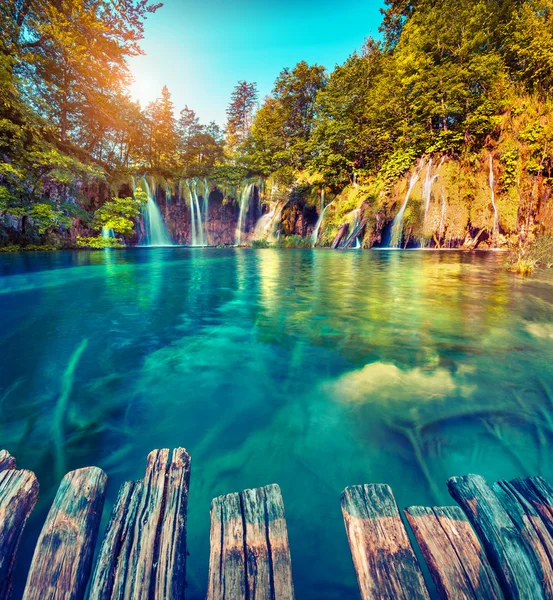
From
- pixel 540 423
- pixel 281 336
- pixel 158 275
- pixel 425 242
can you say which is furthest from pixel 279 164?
pixel 540 423

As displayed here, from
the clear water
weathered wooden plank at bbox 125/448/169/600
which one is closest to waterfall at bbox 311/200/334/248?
the clear water

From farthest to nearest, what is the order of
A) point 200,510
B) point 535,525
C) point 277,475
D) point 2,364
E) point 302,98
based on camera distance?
point 302,98
point 2,364
point 277,475
point 200,510
point 535,525

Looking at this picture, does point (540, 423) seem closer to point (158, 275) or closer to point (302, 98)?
point (158, 275)

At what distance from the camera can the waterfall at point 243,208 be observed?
2664 cm

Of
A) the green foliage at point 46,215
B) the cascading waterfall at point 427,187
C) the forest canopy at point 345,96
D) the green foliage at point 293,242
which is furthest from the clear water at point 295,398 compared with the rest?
the green foliage at point 293,242

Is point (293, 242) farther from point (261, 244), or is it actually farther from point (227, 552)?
point (227, 552)

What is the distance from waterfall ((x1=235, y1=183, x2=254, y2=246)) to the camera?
1049 inches

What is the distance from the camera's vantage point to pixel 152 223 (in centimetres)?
2606

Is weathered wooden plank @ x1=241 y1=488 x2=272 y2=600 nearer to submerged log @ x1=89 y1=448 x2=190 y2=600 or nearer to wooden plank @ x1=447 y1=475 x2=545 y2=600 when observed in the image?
submerged log @ x1=89 y1=448 x2=190 y2=600

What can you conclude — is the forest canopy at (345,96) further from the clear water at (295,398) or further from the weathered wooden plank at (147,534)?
the weathered wooden plank at (147,534)

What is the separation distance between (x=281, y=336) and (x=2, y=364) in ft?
11.5

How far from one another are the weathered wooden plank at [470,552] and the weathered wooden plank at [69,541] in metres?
1.43

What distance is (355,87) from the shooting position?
2252cm

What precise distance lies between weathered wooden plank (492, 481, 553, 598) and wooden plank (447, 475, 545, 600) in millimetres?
19
